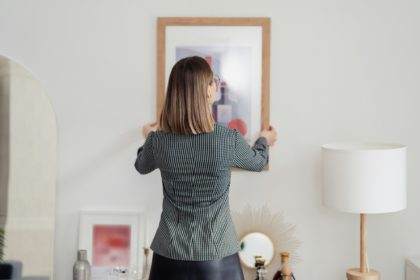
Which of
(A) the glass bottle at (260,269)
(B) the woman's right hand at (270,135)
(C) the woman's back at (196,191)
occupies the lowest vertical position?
(A) the glass bottle at (260,269)

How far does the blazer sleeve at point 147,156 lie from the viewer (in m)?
2.51

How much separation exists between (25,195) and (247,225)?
969 millimetres

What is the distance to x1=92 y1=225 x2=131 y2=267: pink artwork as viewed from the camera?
126 inches

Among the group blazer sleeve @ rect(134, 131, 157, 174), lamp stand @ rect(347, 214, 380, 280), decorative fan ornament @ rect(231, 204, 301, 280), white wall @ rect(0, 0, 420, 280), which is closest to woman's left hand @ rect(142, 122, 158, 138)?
white wall @ rect(0, 0, 420, 280)

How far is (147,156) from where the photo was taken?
8.36ft

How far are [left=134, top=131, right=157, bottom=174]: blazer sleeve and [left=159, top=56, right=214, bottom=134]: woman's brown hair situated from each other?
0.31 feet

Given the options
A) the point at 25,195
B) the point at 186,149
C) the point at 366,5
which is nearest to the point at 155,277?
the point at 186,149

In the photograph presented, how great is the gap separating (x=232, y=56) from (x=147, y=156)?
78 cm

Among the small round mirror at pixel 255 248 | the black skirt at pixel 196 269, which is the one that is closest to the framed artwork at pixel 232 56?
the small round mirror at pixel 255 248

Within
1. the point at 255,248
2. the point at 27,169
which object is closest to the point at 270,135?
the point at 255,248

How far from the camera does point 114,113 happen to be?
126 inches

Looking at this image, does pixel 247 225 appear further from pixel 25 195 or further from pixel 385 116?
pixel 25 195

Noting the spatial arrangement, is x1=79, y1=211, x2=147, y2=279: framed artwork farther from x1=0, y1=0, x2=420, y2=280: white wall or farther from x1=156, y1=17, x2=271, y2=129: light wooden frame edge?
x1=156, y1=17, x2=271, y2=129: light wooden frame edge

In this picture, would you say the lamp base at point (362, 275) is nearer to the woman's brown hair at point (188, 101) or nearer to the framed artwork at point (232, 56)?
the framed artwork at point (232, 56)
